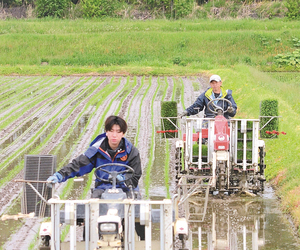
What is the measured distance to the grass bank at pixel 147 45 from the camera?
105 feet

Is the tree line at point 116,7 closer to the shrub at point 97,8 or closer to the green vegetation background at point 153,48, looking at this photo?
the shrub at point 97,8

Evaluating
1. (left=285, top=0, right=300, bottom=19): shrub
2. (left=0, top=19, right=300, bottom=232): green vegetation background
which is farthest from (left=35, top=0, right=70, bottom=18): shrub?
(left=285, top=0, right=300, bottom=19): shrub

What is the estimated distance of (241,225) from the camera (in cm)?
702

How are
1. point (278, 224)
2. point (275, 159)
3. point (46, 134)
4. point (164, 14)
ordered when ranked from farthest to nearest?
1. point (164, 14)
2. point (46, 134)
3. point (275, 159)
4. point (278, 224)

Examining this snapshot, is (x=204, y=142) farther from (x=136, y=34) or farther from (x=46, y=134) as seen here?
(x=136, y=34)

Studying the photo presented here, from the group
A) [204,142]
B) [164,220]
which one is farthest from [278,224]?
[164,220]

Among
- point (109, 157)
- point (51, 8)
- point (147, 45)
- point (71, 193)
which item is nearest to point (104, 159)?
point (109, 157)

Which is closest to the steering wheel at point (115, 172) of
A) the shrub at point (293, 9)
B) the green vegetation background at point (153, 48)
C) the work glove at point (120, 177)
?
the work glove at point (120, 177)

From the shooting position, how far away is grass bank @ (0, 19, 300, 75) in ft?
105

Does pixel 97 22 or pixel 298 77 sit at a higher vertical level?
pixel 97 22

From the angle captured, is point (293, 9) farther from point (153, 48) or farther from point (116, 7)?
point (116, 7)

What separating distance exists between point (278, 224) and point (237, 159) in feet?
4.68

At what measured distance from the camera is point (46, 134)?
13.6 meters

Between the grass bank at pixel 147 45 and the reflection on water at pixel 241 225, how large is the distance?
2104 centimetres
